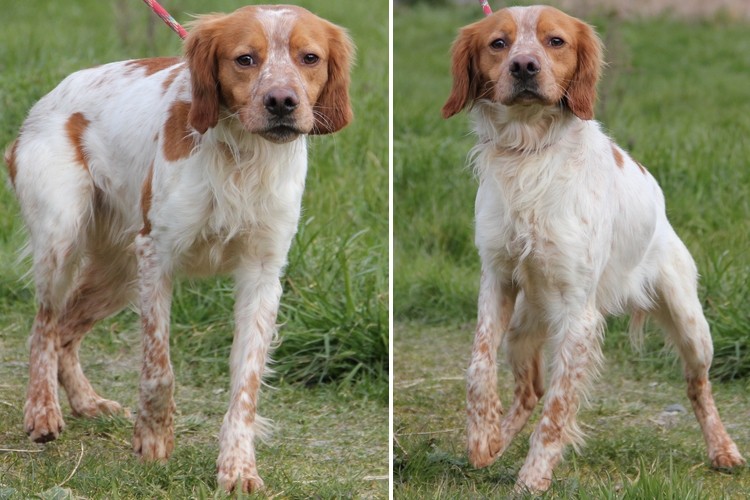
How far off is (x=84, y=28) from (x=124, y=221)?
17.6 feet

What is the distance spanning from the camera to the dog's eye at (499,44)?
3939mm

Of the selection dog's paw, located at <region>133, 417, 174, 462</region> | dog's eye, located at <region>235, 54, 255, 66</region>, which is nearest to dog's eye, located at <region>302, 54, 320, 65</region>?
dog's eye, located at <region>235, 54, 255, 66</region>

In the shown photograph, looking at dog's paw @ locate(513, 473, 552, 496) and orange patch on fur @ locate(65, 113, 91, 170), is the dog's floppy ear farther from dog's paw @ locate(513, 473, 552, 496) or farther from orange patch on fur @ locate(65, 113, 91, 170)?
dog's paw @ locate(513, 473, 552, 496)

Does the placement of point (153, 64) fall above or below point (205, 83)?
below

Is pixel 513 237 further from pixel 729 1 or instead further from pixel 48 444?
pixel 729 1

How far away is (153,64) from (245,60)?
1.02m

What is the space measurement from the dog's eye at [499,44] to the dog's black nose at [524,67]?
0.39 feet

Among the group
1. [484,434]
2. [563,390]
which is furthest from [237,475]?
[563,390]

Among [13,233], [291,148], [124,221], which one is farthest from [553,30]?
[13,233]

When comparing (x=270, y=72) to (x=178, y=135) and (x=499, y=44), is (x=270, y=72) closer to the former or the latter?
(x=178, y=135)

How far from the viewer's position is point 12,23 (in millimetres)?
9852

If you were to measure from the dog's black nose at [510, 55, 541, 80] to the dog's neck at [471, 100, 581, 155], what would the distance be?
205 millimetres

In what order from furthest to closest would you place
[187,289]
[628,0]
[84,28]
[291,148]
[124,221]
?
[628,0] < [84,28] < [187,289] < [124,221] < [291,148]

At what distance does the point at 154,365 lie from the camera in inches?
164
